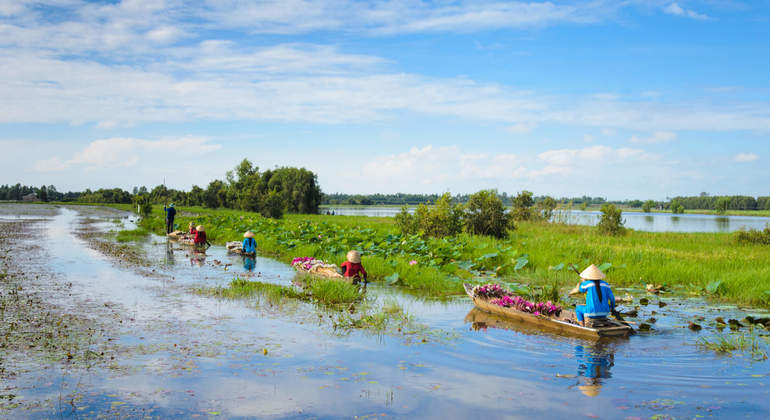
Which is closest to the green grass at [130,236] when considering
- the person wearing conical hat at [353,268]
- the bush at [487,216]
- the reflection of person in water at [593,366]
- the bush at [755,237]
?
the bush at [487,216]

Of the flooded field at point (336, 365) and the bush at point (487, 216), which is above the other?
the bush at point (487, 216)

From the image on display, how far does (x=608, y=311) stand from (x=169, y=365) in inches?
285

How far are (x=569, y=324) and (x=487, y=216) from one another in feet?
54.9

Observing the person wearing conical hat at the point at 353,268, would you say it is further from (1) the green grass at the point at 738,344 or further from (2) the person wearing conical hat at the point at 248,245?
(2) the person wearing conical hat at the point at 248,245

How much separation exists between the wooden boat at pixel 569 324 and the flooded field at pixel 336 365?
0.67ft

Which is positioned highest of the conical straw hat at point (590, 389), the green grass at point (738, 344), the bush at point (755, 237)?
the bush at point (755, 237)

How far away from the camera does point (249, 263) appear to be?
1939cm

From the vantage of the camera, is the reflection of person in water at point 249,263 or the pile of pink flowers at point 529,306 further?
the reflection of person in water at point 249,263

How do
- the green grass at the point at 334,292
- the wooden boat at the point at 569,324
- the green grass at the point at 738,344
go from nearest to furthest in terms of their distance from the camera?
the green grass at the point at 738,344
the wooden boat at the point at 569,324
the green grass at the point at 334,292

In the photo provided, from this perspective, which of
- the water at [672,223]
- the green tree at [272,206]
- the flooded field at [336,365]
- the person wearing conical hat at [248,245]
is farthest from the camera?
the green tree at [272,206]

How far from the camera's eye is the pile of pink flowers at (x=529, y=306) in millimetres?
9953

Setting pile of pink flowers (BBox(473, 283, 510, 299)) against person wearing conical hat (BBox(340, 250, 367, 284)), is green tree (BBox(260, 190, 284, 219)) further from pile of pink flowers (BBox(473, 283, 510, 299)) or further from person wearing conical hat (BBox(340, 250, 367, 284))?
pile of pink flowers (BBox(473, 283, 510, 299))

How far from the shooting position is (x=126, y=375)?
6.73 m

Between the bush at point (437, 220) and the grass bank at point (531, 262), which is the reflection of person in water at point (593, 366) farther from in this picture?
the bush at point (437, 220)
